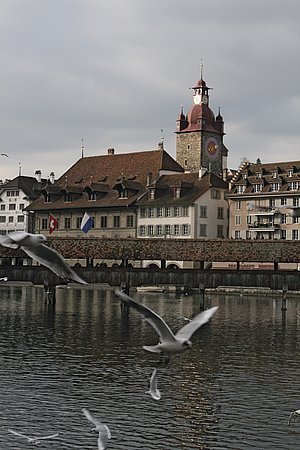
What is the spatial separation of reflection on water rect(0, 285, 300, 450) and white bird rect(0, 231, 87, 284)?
15102mm

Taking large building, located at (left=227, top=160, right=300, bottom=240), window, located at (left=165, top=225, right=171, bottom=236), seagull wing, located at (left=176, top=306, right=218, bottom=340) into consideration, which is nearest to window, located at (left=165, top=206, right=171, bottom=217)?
window, located at (left=165, top=225, right=171, bottom=236)

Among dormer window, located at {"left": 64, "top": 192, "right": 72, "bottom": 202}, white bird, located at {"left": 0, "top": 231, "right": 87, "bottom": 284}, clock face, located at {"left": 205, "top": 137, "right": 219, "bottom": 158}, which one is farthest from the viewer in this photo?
clock face, located at {"left": 205, "top": 137, "right": 219, "bottom": 158}

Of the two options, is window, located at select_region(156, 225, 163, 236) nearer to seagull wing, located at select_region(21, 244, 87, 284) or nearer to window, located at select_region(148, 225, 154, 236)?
window, located at select_region(148, 225, 154, 236)

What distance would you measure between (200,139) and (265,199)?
101 feet

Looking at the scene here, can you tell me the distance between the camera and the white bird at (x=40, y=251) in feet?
37.3

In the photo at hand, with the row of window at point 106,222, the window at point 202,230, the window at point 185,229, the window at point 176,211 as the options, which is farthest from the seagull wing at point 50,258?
the row of window at point 106,222

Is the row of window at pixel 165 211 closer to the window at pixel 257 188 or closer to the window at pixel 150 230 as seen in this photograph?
the window at pixel 150 230

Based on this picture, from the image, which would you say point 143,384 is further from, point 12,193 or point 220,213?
point 12,193

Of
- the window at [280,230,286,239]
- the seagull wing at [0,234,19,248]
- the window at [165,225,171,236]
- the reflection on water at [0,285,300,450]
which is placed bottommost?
the reflection on water at [0,285,300,450]

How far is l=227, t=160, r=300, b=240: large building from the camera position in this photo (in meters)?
115

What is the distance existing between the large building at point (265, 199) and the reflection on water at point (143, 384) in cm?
5115

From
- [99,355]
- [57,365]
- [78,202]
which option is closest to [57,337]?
[99,355]

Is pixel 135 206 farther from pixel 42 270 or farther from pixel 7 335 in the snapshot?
pixel 7 335

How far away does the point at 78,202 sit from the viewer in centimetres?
13200
